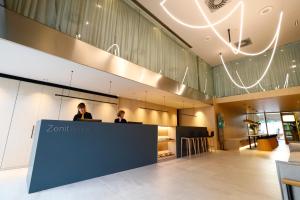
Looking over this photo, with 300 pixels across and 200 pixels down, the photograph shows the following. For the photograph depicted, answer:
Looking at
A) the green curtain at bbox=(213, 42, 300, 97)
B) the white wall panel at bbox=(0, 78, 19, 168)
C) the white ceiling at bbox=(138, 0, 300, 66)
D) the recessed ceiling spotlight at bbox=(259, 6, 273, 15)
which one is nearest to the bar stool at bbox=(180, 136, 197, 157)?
the green curtain at bbox=(213, 42, 300, 97)

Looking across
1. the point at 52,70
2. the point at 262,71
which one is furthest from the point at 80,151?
the point at 262,71

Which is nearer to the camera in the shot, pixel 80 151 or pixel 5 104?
pixel 80 151

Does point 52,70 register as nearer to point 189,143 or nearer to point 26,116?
point 26,116

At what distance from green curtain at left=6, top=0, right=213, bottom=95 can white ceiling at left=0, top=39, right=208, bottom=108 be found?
2.27 feet

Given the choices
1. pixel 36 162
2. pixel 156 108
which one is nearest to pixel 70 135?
pixel 36 162

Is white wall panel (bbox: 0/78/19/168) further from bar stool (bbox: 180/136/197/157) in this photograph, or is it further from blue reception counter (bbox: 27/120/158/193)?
bar stool (bbox: 180/136/197/157)

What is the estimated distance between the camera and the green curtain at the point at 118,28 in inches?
135

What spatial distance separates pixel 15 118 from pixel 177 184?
4.84 meters

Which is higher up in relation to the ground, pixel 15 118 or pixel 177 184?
pixel 15 118

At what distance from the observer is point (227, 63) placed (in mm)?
9352

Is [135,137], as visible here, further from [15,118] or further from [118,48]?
[15,118]

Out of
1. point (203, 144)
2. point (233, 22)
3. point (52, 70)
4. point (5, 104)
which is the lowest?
point (203, 144)

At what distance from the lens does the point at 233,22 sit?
19.9ft

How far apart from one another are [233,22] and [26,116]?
8006 mm
